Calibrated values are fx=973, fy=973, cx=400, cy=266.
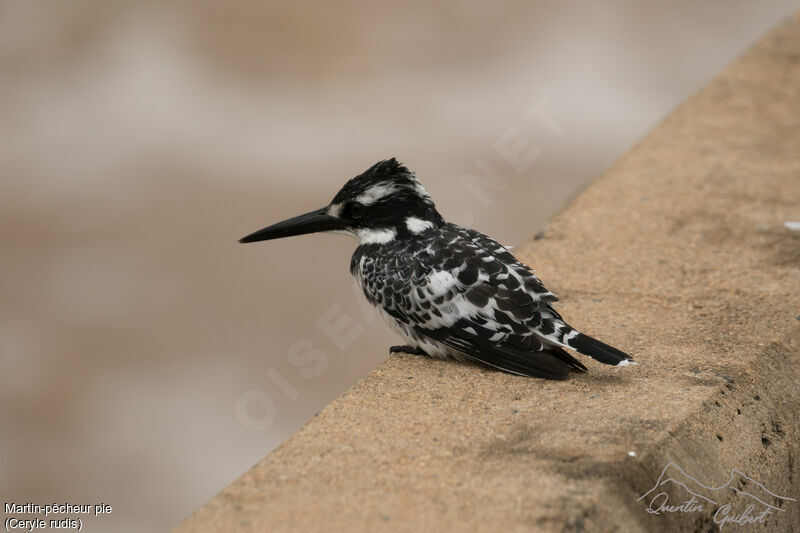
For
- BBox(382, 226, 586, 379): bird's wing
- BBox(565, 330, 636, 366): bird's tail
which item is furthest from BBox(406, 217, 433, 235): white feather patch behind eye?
BBox(565, 330, 636, 366): bird's tail

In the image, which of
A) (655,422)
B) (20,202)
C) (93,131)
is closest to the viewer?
(655,422)

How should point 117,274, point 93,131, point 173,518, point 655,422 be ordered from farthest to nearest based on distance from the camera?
point 93,131 < point 117,274 < point 173,518 < point 655,422

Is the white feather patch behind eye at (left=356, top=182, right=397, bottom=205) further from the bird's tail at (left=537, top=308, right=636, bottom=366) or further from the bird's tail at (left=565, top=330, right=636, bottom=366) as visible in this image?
the bird's tail at (left=565, top=330, right=636, bottom=366)

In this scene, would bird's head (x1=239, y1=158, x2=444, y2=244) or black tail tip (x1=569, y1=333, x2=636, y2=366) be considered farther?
bird's head (x1=239, y1=158, x2=444, y2=244)

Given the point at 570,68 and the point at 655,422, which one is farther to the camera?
the point at 570,68

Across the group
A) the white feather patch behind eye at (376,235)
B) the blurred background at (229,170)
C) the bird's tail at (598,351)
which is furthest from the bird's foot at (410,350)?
the blurred background at (229,170)

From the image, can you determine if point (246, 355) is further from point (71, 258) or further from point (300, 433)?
point (300, 433)

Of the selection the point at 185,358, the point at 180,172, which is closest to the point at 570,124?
the point at 180,172

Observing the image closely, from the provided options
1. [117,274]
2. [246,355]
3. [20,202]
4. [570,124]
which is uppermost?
[20,202]
